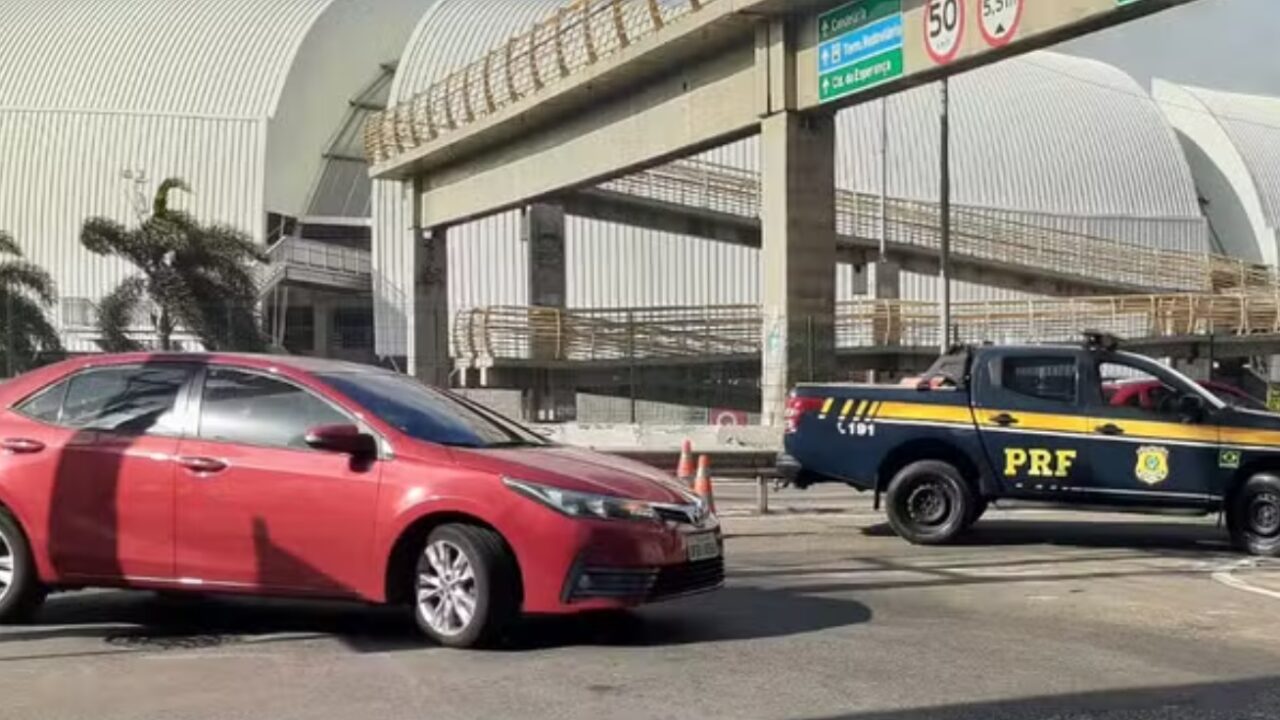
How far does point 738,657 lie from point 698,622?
3.55 ft

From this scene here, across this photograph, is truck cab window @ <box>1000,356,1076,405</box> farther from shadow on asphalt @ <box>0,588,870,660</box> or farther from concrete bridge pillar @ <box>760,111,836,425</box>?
concrete bridge pillar @ <box>760,111,836,425</box>

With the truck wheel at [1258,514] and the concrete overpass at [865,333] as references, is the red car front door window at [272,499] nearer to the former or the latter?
the truck wheel at [1258,514]

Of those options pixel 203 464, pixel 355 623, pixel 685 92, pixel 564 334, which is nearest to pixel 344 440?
pixel 203 464

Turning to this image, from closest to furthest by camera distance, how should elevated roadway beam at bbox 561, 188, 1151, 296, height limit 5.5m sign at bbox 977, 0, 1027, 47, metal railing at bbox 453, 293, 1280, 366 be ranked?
1. height limit 5.5m sign at bbox 977, 0, 1027, 47
2. elevated roadway beam at bbox 561, 188, 1151, 296
3. metal railing at bbox 453, 293, 1280, 366

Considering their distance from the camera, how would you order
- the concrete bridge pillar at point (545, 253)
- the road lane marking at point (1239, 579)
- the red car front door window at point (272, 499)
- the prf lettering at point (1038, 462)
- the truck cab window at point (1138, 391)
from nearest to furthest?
the red car front door window at point (272, 499)
the road lane marking at point (1239, 579)
the truck cab window at point (1138, 391)
the prf lettering at point (1038, 462)
the concrete bridge pillar at point (545, 253)

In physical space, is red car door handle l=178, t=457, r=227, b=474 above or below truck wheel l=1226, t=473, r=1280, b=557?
above

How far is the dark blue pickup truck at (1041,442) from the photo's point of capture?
13.0 metres

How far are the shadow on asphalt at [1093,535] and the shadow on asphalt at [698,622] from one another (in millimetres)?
4682

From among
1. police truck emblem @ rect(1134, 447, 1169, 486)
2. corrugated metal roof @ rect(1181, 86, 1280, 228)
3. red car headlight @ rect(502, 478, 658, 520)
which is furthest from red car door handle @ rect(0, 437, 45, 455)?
corrugated metal roof @ rect(1181, 86, 1280, 228)

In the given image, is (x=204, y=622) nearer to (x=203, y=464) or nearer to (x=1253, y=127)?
(x=203, y=464)

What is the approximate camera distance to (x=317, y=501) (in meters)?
7.75

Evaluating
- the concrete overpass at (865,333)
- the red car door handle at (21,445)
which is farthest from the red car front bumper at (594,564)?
the concrete overpass at (865,333)

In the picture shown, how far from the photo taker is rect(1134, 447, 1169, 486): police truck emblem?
1298 centimetres

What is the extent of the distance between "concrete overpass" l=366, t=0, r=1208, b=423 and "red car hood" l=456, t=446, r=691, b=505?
38.7ft
